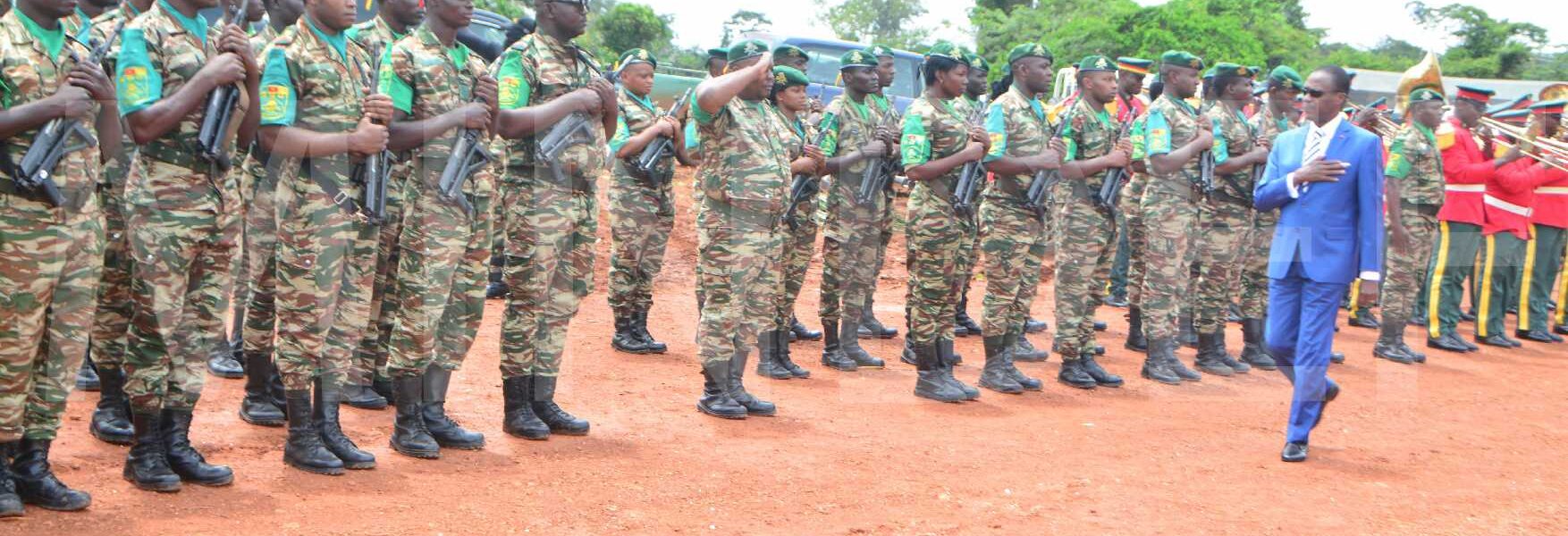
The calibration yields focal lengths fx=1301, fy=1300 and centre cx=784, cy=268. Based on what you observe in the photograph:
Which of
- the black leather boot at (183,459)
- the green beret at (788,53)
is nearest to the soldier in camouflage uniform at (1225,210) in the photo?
the green beret at (788,53)

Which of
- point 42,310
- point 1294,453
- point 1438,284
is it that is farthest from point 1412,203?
point 42,310

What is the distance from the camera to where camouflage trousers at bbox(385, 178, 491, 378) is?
5395mm

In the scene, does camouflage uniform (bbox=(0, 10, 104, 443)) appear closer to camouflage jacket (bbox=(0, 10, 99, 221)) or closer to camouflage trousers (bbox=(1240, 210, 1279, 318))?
camouflage jacket (bbox=(0, 10, 99, 221))

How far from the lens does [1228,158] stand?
9336mm

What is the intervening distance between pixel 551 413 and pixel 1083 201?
12.6 ft

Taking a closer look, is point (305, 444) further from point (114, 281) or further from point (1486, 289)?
point (1486, 289)

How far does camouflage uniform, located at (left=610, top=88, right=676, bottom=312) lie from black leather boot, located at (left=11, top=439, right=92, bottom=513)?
4564 millimetres

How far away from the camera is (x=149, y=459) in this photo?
190 inches

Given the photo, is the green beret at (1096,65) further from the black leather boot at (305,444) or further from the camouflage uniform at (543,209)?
the black leather boot at (305,444)

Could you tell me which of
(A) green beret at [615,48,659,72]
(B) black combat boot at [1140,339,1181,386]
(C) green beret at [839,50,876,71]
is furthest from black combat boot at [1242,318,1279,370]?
(A) green beret at [615,48,659,72]

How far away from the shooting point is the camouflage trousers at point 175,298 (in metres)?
4.73

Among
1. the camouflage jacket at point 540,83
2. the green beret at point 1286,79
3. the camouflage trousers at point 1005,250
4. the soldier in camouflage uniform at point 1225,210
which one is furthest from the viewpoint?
the green beret at point 1286,79

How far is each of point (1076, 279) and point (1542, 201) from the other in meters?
5.89

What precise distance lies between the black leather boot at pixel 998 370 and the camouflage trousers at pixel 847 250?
0.99 meters
